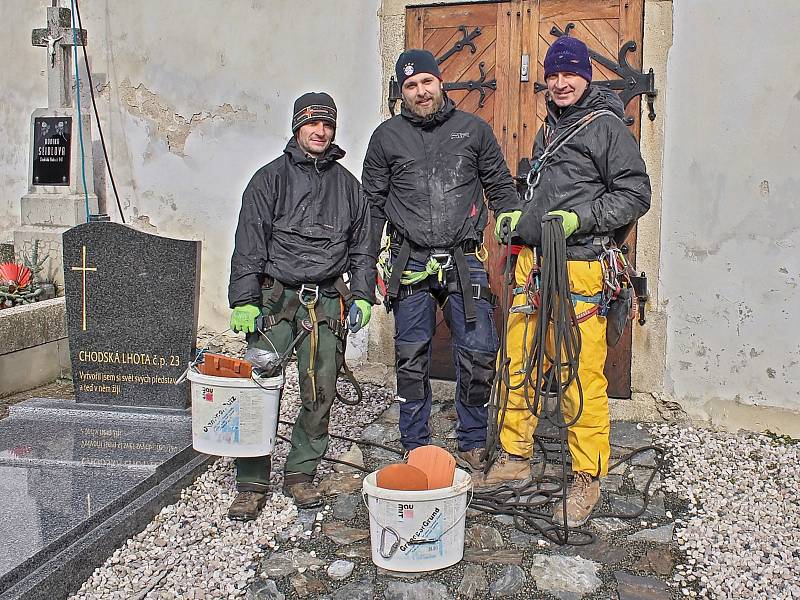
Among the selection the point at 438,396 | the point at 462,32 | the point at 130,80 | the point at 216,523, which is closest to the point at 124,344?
the point at 216,523

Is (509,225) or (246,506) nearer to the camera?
(246,506)

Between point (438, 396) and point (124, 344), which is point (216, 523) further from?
point (438, 396)

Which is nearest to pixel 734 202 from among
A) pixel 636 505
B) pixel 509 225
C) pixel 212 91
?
pixel 509 225

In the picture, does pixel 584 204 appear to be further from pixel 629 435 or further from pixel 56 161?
pixel 56 161

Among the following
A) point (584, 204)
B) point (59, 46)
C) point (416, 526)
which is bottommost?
point (416, 526)

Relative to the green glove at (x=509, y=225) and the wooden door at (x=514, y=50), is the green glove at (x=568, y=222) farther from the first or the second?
the wooden door at (x=514, y=50)

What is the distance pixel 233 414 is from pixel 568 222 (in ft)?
5.39

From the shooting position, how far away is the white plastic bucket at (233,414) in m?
3.50

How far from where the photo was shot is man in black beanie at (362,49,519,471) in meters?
3.98

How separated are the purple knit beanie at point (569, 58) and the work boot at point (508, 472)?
179 centimetres

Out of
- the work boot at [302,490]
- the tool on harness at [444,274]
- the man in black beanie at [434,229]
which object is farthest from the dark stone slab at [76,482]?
the tool on harness at [444,274]

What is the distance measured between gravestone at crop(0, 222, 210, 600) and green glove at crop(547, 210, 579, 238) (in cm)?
213

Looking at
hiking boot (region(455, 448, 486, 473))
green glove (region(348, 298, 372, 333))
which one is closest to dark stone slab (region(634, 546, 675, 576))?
hiking boot (region(455, 448, 486, 473))

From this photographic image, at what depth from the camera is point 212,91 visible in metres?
A: 5.91
